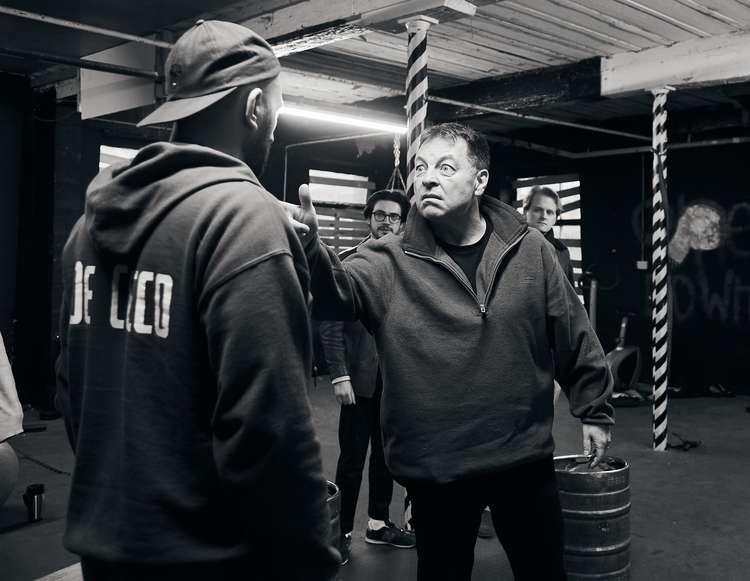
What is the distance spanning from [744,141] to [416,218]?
8.35 metres

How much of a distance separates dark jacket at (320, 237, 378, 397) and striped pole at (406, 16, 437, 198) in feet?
3.17

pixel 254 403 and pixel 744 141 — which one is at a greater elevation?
pixel 744 141

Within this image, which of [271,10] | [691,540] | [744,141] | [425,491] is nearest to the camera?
[425,491]

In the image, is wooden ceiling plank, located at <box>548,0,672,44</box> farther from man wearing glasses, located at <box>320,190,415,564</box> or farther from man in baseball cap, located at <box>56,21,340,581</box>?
man in baseball cap, located at <box>56,21,340,581</box>

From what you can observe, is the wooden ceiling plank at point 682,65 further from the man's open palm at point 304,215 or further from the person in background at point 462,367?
the man's open palm at point 304,215

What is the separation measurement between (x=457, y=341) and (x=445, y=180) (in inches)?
21.0

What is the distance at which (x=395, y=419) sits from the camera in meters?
2.33

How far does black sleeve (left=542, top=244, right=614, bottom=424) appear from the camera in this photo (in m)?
2.42

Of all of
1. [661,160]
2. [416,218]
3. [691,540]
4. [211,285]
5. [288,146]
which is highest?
[288,146]

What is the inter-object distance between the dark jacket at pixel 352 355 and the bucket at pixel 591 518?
1047mm

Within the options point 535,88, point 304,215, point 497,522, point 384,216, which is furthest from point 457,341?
point 535,88

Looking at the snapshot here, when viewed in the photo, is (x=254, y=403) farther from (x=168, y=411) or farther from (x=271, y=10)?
(x=271, y=10)

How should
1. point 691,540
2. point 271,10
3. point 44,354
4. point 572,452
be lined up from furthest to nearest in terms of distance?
point 44,354 → point 572,452 → point 271,10 → point 691,540

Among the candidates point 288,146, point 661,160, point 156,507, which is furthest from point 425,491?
point 288,146
